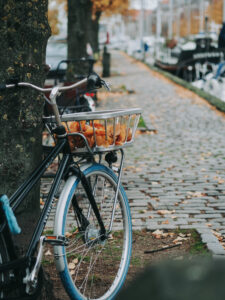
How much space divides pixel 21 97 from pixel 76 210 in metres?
0.73

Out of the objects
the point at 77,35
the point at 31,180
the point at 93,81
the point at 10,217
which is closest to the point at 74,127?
the point at 93,81

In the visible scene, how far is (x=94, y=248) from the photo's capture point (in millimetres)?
3719

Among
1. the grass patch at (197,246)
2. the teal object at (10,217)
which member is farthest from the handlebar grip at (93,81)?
the grass patch at (197,246)

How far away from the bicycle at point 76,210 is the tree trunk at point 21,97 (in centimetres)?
15

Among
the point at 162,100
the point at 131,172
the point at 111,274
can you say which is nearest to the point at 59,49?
the point at 162,100

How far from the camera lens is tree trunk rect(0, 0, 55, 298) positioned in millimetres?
3193

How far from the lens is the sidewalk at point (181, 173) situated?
532 centimetres

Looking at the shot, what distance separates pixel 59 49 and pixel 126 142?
1805cm

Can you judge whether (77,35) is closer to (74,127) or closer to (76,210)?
(74,127)

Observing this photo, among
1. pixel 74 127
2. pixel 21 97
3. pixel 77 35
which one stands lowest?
pixel 74 127

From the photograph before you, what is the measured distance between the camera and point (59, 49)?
21.1m

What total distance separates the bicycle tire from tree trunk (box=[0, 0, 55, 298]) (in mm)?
337

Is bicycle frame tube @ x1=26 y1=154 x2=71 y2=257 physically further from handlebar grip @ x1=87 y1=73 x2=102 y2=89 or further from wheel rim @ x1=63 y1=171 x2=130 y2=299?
handlebar grip @ x1=87 y1=73 x2=102 y2=89

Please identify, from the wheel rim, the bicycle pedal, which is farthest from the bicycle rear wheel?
the wheel rim
